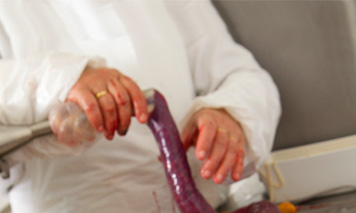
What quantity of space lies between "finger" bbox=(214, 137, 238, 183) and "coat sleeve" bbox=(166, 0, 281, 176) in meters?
0.07

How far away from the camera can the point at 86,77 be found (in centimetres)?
32

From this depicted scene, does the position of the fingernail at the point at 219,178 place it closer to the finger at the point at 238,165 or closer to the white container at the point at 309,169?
the finger at the point at 238,165

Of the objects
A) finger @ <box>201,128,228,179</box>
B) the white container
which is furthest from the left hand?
the white container

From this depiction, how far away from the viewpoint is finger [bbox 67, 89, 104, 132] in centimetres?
28

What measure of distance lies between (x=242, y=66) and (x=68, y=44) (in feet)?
0.61

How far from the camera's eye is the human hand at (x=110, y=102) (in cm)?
28

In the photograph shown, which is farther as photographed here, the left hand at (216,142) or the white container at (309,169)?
the white container at (309,169)

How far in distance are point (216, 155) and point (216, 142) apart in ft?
0.04

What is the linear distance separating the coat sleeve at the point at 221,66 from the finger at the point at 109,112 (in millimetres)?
158

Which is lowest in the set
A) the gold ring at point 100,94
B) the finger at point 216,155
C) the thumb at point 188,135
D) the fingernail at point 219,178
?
the fingernail at point 219,178

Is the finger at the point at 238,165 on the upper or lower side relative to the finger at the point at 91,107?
lower

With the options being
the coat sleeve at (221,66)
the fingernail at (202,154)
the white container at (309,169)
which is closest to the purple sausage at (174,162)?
the fingernail at (202,154)

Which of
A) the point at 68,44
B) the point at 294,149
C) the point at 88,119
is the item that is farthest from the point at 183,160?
the point at 294,149

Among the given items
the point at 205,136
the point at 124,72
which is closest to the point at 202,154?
the point at 205,136
